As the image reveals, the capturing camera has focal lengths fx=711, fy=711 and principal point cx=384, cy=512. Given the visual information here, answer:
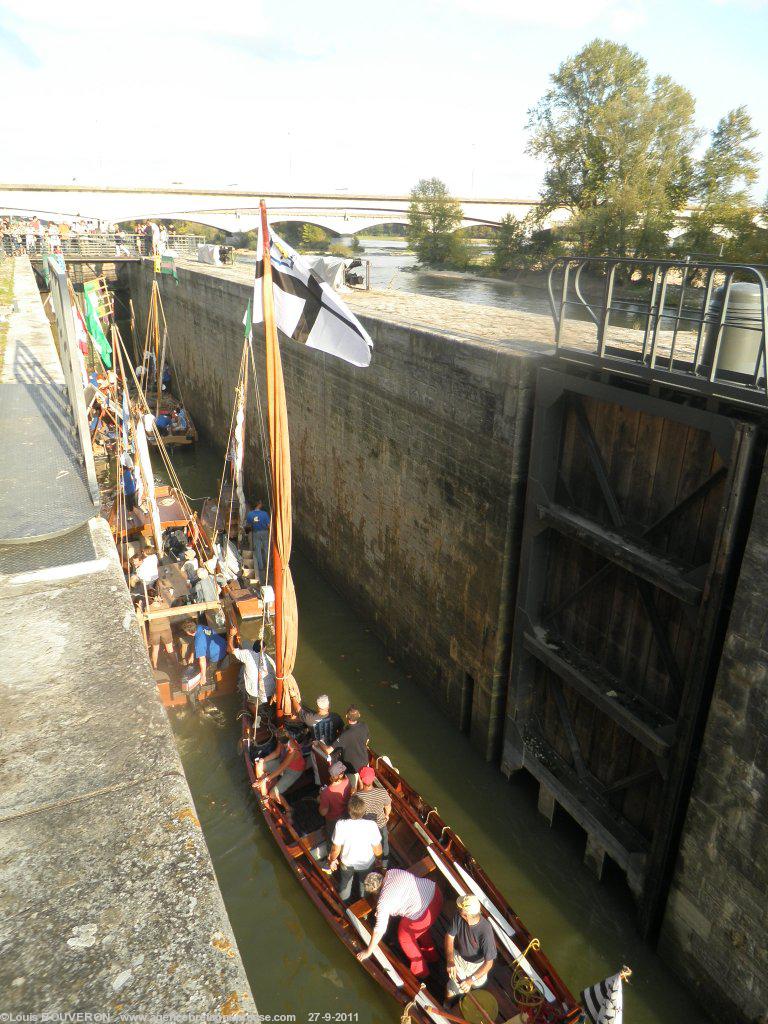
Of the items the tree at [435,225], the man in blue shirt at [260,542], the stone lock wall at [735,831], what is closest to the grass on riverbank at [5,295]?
the man in blue shirt at [260,542]

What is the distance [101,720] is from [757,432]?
5296 mm

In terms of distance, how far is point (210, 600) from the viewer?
11.0 m

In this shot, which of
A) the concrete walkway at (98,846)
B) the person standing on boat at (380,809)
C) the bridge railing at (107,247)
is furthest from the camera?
the bridge railing at (107,247)

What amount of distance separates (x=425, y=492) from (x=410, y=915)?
5.77 metres

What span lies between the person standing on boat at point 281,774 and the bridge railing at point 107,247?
36.4 metres

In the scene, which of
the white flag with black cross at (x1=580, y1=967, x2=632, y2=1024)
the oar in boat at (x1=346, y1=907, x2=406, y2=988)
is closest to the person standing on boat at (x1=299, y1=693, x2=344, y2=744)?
the oar in boat at (x1=346, y1=907, x2=406, y2=988)

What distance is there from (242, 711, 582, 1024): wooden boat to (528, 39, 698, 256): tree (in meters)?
30.9

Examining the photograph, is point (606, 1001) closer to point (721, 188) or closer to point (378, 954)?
point (378, 954)

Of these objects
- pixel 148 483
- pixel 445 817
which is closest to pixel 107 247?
pixel 148 483

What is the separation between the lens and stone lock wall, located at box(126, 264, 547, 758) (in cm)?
904

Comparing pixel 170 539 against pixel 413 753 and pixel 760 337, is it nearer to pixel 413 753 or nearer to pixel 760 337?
pixel 413 753

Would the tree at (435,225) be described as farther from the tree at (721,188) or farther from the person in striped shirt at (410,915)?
the person in striped shirt at (410,915)

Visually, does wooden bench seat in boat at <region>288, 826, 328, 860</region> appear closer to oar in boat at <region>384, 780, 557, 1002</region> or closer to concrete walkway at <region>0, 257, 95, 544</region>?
oar in boat at <region>384, 780, 557, 1002</region>

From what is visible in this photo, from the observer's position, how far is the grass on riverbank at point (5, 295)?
15.7 meters
